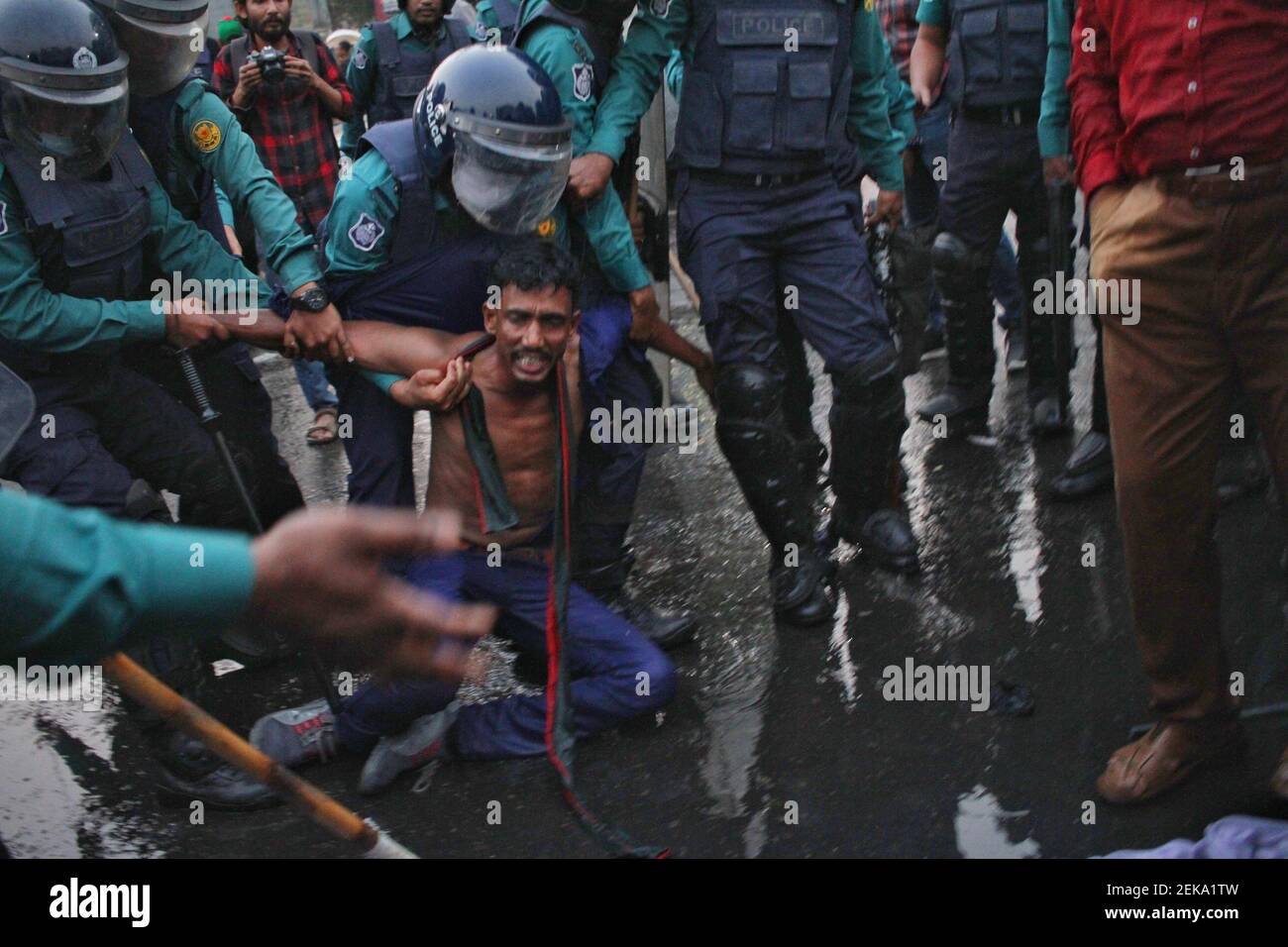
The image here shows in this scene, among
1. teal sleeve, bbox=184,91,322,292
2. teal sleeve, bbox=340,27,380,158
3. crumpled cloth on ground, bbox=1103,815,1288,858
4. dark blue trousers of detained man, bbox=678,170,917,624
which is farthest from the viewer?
teal sleeve, bbox=340,27,380,158

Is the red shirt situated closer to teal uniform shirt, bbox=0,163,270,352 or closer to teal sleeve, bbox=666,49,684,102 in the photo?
teal sleeve, bbox=666,49,684,102

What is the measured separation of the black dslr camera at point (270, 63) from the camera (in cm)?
604

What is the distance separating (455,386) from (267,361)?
14.6ft

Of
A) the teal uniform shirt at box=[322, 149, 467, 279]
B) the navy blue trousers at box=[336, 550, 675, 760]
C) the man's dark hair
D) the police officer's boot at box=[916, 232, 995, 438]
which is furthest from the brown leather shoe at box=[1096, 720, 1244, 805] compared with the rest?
the police officer's boot at box=[916, 232, 995, 438]

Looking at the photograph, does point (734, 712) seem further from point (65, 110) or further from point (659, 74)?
point (65, 110)

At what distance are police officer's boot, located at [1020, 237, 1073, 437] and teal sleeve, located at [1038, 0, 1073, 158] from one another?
0.98 m


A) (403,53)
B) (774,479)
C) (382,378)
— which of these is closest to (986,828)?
(774,479)

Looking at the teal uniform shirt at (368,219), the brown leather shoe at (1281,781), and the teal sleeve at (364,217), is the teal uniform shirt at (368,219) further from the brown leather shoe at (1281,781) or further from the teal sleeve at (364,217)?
the brown leather shoe at (1281,781)

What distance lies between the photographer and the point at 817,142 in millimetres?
4195

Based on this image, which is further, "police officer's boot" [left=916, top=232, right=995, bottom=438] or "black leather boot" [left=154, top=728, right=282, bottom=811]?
"police officer's boot" [left=916, top=232, right=995, bottom=438]

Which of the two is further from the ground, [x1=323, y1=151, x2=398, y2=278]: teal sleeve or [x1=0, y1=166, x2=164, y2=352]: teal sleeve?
[x1=323, y1=151, x2=398, y2=278]: teal sleeve

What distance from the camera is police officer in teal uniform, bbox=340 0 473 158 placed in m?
6.23

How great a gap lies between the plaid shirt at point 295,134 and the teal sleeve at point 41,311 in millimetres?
2599

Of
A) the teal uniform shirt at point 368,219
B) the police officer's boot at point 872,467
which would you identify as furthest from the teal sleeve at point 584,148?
the police officer's boot at point 872,467
